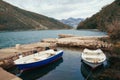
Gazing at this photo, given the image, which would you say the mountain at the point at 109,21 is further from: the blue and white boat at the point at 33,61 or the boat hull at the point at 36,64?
the boat hull at the point at 36,64

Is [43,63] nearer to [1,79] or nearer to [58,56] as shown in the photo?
[58,56]

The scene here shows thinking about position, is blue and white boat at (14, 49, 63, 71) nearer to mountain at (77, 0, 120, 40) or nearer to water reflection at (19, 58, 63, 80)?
water reflection at (19, 58, 63, 80)

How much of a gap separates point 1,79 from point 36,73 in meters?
6.85

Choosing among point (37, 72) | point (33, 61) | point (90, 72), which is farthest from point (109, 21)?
point (37, 72)

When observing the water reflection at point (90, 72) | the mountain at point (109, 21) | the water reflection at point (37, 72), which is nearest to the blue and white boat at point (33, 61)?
the water reflection at point (37, 72)

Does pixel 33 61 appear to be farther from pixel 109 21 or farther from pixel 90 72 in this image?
pixel 109 21

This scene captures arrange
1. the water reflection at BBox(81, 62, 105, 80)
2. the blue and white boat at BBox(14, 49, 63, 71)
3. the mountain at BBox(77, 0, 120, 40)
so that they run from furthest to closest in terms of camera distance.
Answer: the mountain at BBox(77, 0, 120, 40), the blue and white boat at BBox(14, 49, 63, 71), the water reflection at BBox(81, 62, 105, 80)

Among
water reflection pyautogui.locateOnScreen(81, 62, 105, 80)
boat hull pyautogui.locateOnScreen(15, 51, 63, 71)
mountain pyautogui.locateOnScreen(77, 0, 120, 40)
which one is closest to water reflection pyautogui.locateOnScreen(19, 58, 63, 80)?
boat hull pyautogui.locateOnScreen(15, 51, 63, 71)

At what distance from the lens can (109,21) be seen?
301 feet

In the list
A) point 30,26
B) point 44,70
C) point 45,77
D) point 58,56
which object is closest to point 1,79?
point 45,77

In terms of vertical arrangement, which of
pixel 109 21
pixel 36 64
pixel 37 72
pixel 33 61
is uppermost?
pixel 109 21

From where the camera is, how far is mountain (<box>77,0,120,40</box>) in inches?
1289

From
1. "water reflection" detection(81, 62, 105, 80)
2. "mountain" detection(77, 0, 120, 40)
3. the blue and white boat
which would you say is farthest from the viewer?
"mountain" detection(77, 0, 120, 40)

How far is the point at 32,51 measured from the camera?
25594 millimetres
